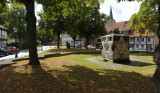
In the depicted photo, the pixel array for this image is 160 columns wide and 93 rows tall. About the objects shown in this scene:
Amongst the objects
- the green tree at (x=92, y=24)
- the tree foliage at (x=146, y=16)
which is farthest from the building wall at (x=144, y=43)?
the tree foliage at (x=146, y=16)

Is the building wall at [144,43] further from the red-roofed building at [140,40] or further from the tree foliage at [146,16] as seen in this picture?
the tree foliage at [146,16]

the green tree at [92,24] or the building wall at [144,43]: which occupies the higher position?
the green tree at [92,24]

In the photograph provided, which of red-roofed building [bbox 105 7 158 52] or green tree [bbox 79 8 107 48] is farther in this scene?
red-roofed building [bbox 105 7 158 52]

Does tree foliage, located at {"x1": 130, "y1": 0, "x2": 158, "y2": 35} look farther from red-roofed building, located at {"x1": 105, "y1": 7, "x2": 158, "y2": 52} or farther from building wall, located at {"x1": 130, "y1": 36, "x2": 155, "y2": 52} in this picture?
building wall, located at {"x1": 130, "y1": 36, "x2": 155, "y2": 52}

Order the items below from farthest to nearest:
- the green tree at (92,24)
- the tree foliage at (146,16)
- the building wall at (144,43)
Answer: the building wall at (144,43) → the green tree at (92,24) → the tree foliage at (146,16)

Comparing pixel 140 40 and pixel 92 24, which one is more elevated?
pixel 92 24

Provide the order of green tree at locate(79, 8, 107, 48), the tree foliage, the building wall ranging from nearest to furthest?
the tree foliage, green tree at locate(79, 8, 107, 48), the building wall

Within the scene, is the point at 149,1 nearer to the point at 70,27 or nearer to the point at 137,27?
the point at 137,27

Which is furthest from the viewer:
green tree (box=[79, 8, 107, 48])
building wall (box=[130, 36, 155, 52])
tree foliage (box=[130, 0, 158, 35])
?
building wall (box=[130, 36, 155, 52])

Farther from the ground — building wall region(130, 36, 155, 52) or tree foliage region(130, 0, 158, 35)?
tree foliage region(130, 0, 158, 35)

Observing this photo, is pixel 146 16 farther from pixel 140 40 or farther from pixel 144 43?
pixel 140 40

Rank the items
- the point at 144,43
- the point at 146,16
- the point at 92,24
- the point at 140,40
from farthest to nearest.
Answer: the point at 140,40
the point at 144,43
the point at 92,24
the point at 146,16

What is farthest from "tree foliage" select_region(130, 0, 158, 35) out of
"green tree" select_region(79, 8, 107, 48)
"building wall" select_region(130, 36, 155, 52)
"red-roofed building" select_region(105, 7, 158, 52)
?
"building wall" select_region(130, 36, 155, 52)

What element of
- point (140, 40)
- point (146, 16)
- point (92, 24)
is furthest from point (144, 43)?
point (146, 16)
